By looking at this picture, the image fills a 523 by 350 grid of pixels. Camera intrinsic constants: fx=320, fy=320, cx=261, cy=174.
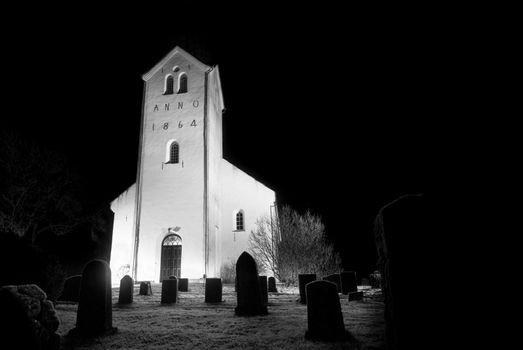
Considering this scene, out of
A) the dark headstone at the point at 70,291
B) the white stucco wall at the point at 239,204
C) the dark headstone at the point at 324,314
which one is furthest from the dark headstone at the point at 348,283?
the white stucco wall at the point at 239,204

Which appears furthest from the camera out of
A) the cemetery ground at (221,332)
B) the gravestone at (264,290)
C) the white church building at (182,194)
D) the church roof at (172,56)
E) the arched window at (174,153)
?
the church roof at (172,56)

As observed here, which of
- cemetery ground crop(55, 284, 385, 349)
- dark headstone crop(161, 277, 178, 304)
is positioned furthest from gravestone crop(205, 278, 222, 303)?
cemetery ground crop(55, 284, 385, 349)

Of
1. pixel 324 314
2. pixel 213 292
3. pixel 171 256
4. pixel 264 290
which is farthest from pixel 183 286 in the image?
pixel 324 314

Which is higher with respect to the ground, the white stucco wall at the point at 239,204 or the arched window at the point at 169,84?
the arched window at the point at 169,84

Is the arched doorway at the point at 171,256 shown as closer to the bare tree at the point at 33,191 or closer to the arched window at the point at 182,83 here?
the bare tree at the point at 33,191

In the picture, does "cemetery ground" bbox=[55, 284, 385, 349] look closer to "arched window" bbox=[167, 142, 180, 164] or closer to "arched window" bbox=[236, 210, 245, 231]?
"arched window" bbox=[167, 142, 180, 164]

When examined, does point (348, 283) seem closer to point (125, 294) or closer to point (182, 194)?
point (125, 294)

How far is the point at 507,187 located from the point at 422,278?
3.11 feet

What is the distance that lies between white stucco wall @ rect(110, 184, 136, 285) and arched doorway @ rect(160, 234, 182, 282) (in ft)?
6.48

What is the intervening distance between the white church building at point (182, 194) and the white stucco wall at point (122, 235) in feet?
0.20

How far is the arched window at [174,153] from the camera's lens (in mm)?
20656

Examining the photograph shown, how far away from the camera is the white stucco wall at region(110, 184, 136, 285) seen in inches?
753

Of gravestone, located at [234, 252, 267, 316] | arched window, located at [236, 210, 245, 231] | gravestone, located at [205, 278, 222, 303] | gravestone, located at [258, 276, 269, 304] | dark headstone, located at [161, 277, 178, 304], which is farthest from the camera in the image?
arched window, located at [236, 210, 245, 231]

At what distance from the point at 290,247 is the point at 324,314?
13.1 metres
